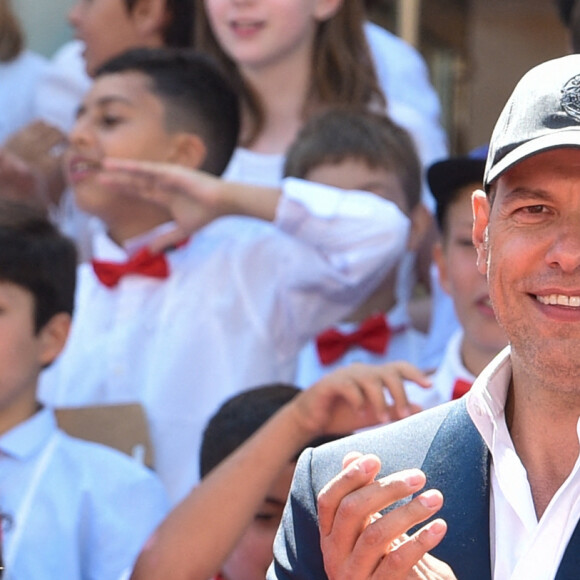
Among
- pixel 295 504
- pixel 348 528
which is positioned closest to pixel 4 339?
pixel 295 504

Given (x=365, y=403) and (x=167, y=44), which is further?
(x=167, y=44)

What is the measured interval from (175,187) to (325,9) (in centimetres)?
90

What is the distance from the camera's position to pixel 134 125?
410 cm

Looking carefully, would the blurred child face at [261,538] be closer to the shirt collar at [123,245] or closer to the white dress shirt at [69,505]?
the white dress shirt at [69,505]

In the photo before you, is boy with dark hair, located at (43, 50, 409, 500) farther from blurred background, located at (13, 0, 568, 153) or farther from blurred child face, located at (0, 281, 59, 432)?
blurred background, located at (13, 0, 568, 153)

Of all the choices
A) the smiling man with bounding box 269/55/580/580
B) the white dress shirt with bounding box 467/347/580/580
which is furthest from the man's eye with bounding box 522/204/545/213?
the white dress shirt with bounding box 467/347/580/580

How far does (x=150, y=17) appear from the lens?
15.3 feet

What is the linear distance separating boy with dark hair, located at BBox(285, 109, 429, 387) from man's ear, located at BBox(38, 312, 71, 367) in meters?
0.74

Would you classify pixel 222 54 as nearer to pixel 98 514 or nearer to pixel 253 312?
pixel 253 312

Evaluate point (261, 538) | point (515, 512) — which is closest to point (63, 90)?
point (261, 538)

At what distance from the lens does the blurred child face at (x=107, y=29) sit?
15.3 ft

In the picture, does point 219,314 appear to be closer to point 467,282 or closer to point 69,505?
point 467,282

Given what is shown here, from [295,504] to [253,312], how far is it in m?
2.00

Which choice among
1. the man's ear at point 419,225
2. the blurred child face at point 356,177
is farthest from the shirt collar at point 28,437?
the man's ear at point 419,225
